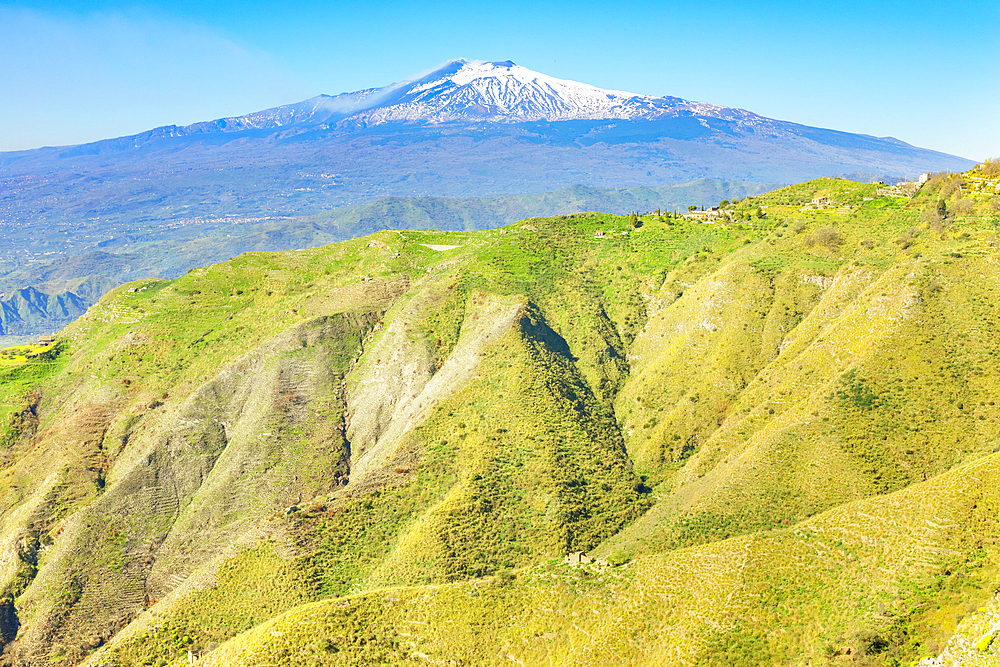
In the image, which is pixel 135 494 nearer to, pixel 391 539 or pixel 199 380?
pixel 199 380

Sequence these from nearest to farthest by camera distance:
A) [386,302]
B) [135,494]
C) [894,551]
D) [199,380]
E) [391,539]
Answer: [894,551] → [391,539] → [135,494] → [199,380] → [386,302]

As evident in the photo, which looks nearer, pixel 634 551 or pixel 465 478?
pixel 634 551

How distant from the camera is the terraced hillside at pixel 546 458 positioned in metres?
28.5

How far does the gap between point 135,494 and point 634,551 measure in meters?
38.9

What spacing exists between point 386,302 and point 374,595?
35.9 metres

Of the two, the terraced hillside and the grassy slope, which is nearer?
the grassy slope

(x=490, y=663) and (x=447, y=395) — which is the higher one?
(x=447, y=395)

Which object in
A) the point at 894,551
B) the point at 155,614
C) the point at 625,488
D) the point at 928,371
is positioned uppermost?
the point at 928,371

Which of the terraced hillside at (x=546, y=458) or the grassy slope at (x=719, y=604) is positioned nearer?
the grassy slope at (x=719, y=604)

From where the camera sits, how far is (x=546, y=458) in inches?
1634

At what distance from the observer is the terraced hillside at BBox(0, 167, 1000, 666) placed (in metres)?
28.5

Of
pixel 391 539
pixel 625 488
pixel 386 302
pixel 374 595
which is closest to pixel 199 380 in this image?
pixel 386 302

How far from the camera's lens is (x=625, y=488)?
4012 cm

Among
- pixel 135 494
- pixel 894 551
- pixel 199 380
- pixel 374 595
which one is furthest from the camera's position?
pixel 199 380
